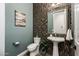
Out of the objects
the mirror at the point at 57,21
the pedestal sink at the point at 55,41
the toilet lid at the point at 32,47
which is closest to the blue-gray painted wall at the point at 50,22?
the mirror at the point at 57,21

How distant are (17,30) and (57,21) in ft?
2.04

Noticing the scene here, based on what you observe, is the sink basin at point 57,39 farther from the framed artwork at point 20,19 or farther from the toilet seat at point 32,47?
the framed artwork at point 20,19

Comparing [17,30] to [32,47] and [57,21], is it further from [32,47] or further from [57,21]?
[57,21]

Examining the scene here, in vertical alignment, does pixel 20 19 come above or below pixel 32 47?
above

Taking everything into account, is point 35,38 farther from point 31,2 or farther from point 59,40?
point 31,2

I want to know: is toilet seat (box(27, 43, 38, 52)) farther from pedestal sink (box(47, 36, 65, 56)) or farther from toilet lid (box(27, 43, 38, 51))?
pedestal sink (box(47, 36, 65, 56))

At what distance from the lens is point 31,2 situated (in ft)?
5.88

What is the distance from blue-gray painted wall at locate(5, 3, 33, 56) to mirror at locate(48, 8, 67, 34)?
0.29m

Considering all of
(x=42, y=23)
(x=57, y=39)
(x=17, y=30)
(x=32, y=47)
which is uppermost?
(x=42, y=23)

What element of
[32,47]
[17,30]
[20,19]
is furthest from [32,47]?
[20,19]

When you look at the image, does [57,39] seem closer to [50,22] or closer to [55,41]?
[55,41]

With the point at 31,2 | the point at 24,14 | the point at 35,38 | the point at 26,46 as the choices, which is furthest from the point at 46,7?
the point at 26,46

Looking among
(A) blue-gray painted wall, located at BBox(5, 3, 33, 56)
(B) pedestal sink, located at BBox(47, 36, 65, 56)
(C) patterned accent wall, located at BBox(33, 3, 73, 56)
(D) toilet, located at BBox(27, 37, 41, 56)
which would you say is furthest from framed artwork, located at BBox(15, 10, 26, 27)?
(B) pedestal sink, located at BBox(47, 36, 65, 56)

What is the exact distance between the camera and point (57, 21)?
70.3 inches
